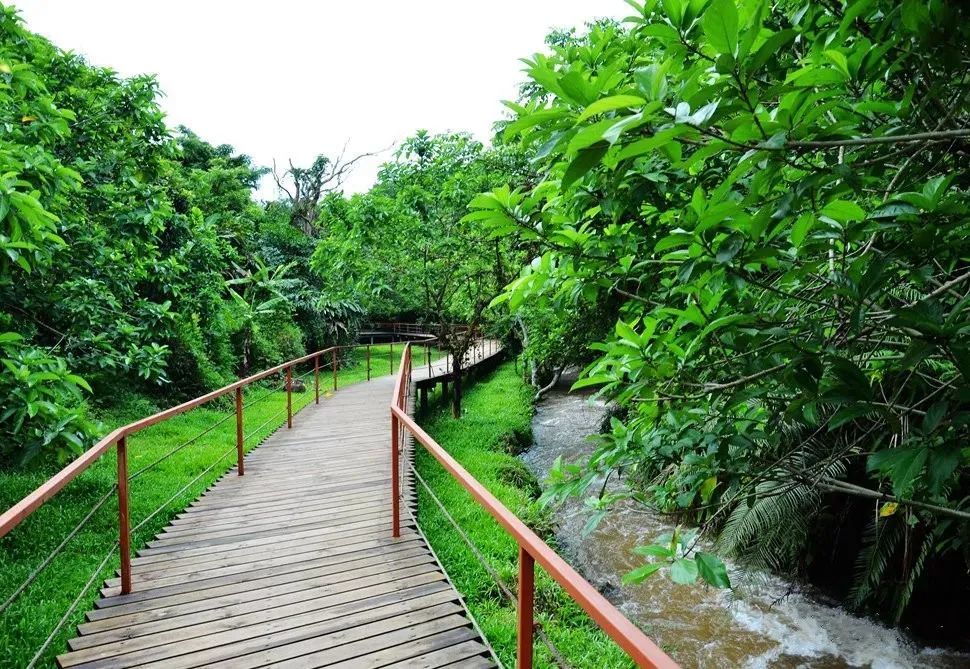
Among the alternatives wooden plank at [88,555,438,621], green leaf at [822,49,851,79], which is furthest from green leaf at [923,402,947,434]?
wooden plank at [88,555,438,621]

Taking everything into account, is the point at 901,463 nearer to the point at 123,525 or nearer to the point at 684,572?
the point at 684,572

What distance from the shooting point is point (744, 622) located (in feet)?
16.6

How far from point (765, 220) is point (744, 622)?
5.35 m

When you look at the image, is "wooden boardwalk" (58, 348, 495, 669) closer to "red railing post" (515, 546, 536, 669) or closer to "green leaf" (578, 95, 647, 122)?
"red railing post" (515, 546, 536, 669)

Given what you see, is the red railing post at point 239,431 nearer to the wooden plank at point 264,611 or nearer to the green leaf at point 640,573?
the wooden plank at point 264,611

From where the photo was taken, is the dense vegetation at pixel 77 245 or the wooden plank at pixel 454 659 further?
the dense vegetation at pixel 77 245

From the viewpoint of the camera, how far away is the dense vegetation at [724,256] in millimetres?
1016

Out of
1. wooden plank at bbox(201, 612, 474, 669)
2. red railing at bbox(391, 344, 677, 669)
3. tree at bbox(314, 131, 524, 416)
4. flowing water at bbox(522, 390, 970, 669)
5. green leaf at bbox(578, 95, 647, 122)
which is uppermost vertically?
tree at bbox(314, 131, 524, 416)

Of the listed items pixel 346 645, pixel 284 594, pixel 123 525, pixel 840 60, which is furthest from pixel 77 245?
pixel 840 60

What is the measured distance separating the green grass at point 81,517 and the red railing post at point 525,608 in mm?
2932

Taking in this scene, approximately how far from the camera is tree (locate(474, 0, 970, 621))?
3.12 feet

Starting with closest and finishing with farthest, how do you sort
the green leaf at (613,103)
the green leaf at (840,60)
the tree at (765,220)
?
the green leaf at (613,103)
the tree at (765,220)
the green leaf at (840,60)

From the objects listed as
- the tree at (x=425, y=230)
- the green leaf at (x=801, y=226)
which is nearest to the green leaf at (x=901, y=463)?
the green leaf at (x=801, y=226)

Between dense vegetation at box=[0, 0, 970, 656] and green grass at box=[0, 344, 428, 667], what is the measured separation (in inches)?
32.5
